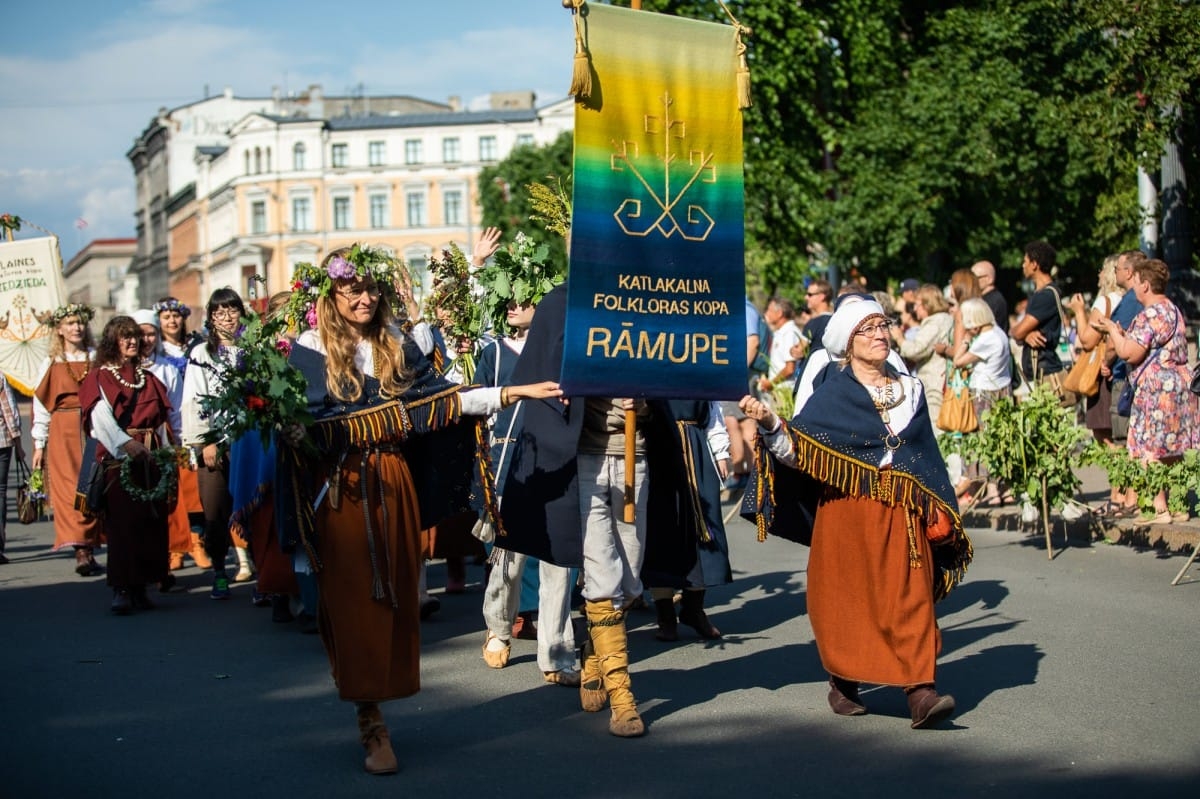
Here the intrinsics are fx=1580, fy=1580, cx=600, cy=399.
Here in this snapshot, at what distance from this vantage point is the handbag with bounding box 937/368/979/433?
14344 millimetres

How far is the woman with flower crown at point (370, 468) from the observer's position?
253 inches

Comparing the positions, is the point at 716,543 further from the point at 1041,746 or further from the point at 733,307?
the point at 1041,746

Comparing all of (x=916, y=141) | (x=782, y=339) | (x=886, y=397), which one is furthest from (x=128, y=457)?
(x=916, y=141)

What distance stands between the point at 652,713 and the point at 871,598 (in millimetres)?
1188

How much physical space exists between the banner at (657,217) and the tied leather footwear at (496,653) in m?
2.34

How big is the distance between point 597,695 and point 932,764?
1708 mm

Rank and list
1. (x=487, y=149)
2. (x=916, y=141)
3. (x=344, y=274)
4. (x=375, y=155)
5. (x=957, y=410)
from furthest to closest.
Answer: (x=375, y=155) → (x=487, y=149) → (x=916, y=141) → (x=957, y=410) → (x=344, y=274)

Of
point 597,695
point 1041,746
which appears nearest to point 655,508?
point 597,695

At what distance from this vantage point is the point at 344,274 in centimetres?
673

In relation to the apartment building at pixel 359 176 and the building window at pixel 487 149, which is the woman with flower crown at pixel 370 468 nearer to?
the apartment building at pixel 359 176

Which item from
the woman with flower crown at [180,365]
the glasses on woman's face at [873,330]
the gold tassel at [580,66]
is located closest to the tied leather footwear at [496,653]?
the glasses on woman's face at [873,330]

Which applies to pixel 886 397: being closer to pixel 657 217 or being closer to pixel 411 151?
pixel 657 217

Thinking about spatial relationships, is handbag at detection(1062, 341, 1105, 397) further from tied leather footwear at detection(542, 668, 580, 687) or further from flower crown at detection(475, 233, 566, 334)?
tied leather footwear at detection(542, 668, 580, 687)

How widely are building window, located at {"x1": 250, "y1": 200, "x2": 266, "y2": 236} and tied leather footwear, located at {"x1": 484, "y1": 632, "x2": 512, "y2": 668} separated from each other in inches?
4057
